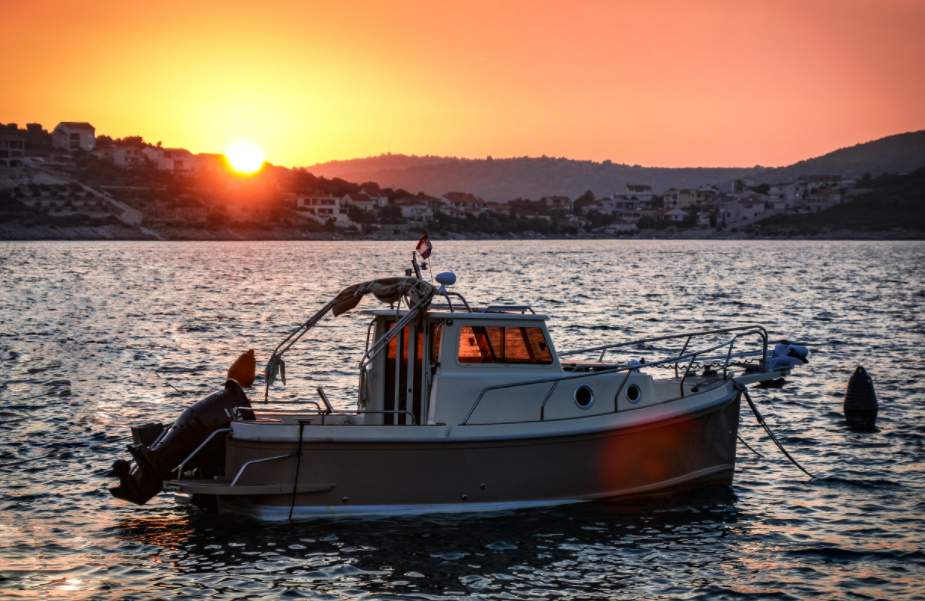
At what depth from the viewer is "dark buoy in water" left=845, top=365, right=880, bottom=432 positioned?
16.2 m

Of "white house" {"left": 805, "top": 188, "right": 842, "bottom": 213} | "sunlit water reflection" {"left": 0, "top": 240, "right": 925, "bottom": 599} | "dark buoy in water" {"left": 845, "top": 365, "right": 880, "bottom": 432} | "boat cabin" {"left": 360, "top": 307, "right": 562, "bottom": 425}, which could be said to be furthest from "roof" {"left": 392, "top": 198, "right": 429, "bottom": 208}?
"boat cabin" {"left": 360, "top": 307, "right": 562, "bottom": 425}

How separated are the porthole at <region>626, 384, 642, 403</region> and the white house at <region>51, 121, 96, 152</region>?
201m

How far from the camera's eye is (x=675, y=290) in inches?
2172

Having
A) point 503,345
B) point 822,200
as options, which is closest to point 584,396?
point 503,345

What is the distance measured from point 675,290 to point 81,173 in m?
141

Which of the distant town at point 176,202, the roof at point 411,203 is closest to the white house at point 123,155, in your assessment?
the distant town at point 176,202

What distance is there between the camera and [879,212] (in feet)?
570

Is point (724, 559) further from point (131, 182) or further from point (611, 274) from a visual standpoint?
point (131, 182)

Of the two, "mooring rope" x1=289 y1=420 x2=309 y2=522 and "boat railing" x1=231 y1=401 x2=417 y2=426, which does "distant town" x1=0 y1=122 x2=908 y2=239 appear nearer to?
"boat railing" x1=231 y1=401 x2=417 y2=426

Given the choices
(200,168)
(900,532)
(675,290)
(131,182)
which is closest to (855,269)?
(675,290)

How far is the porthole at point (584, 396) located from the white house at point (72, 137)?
659 ft

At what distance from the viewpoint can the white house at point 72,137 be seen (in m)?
194

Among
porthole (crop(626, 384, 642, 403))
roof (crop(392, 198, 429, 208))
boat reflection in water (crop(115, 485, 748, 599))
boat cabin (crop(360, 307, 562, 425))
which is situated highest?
roof (crop(392, 198, 429, 208))

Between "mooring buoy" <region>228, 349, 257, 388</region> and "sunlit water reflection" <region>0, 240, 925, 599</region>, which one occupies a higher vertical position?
"mooring buoy" <region>228, 349, 257, 388</region>
